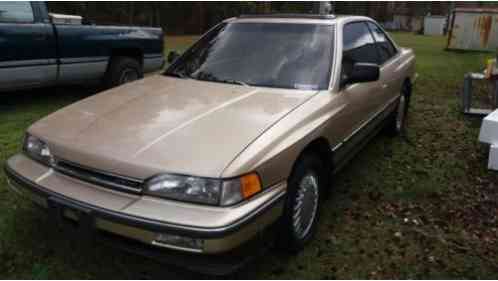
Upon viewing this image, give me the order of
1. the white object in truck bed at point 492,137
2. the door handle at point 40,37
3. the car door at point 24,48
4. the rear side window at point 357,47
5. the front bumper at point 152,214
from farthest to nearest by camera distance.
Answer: the door handle at point 40,37
the car door at point 24,48
the white object in truck bed at point 492,137
the rear side window at point 357,47
the front bumper at point 152,214

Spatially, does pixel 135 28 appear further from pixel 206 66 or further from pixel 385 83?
pixel 385 83

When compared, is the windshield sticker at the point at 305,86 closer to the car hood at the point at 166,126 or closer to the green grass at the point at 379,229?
the car hood at the point at 166,126

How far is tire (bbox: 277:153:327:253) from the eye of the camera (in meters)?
2.56

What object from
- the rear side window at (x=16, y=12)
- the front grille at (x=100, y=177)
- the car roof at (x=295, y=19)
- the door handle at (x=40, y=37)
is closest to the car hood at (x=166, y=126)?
the front grille at (x=100, y=177)

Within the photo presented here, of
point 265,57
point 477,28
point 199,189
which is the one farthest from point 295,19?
point 477,28

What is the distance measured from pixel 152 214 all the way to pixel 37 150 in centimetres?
106

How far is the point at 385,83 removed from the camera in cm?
429

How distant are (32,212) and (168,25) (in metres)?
18.8

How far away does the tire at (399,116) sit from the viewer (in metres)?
5.09

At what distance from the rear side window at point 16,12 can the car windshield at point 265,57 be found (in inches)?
120

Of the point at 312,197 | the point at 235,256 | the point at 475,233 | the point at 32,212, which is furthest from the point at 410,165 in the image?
the point at 32,212

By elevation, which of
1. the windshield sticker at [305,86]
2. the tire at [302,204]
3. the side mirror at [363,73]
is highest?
the side mirror at [363,73]

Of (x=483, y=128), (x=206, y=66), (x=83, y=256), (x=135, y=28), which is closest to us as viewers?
(x=83, y=256)

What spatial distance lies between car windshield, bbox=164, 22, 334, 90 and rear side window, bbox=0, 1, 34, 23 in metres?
3.06
